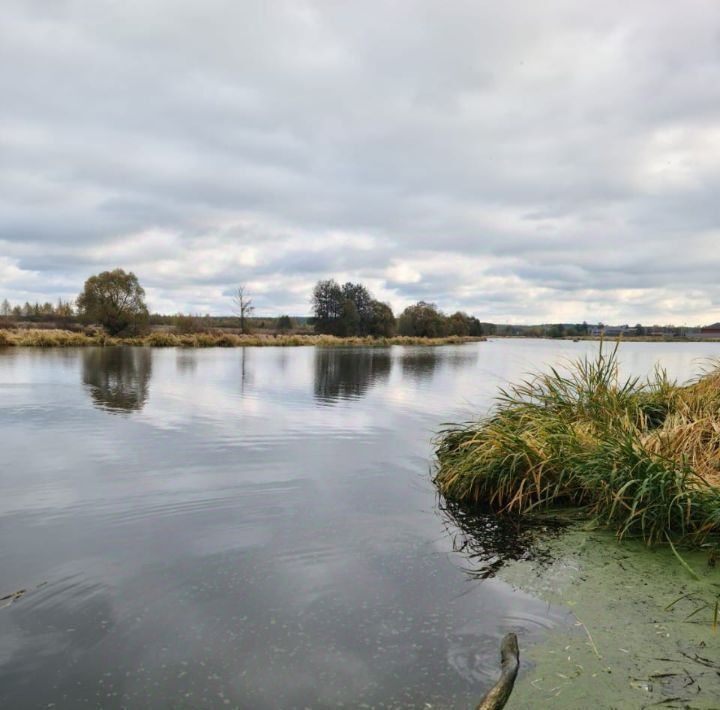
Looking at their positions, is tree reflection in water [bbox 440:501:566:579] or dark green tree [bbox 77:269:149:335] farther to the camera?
dark green tree [bbox 77:269:149:335]

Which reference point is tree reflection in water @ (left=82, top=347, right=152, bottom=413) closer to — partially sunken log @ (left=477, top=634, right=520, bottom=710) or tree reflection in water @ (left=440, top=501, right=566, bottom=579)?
tree reflection in water @ (left=440, top=501, right=566, bottom=579)

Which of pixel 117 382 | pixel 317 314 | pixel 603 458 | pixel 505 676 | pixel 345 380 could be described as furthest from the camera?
pixel 317 314

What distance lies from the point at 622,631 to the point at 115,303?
165 ft

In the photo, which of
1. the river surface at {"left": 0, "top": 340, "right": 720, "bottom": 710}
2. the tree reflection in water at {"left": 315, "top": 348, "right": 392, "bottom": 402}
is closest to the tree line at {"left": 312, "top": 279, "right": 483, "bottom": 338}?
the tree reflection in water at {"left": 315, "top": 348, "right": 392, "bottom": 402}

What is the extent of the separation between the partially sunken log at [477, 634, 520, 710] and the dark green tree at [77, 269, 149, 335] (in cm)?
4990

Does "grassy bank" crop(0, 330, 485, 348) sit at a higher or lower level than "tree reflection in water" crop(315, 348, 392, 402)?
higher

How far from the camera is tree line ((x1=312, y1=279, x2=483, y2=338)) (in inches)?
3189

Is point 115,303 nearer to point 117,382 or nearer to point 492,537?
point 117,382

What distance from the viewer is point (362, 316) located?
86250 mm

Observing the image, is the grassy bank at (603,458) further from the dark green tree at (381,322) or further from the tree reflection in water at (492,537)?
the dark green tree at (381,322)

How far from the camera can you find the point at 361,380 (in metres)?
24.4

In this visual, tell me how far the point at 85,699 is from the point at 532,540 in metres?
4.36

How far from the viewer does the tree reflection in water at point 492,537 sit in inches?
207

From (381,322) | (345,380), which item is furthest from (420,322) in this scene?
(345,380)
